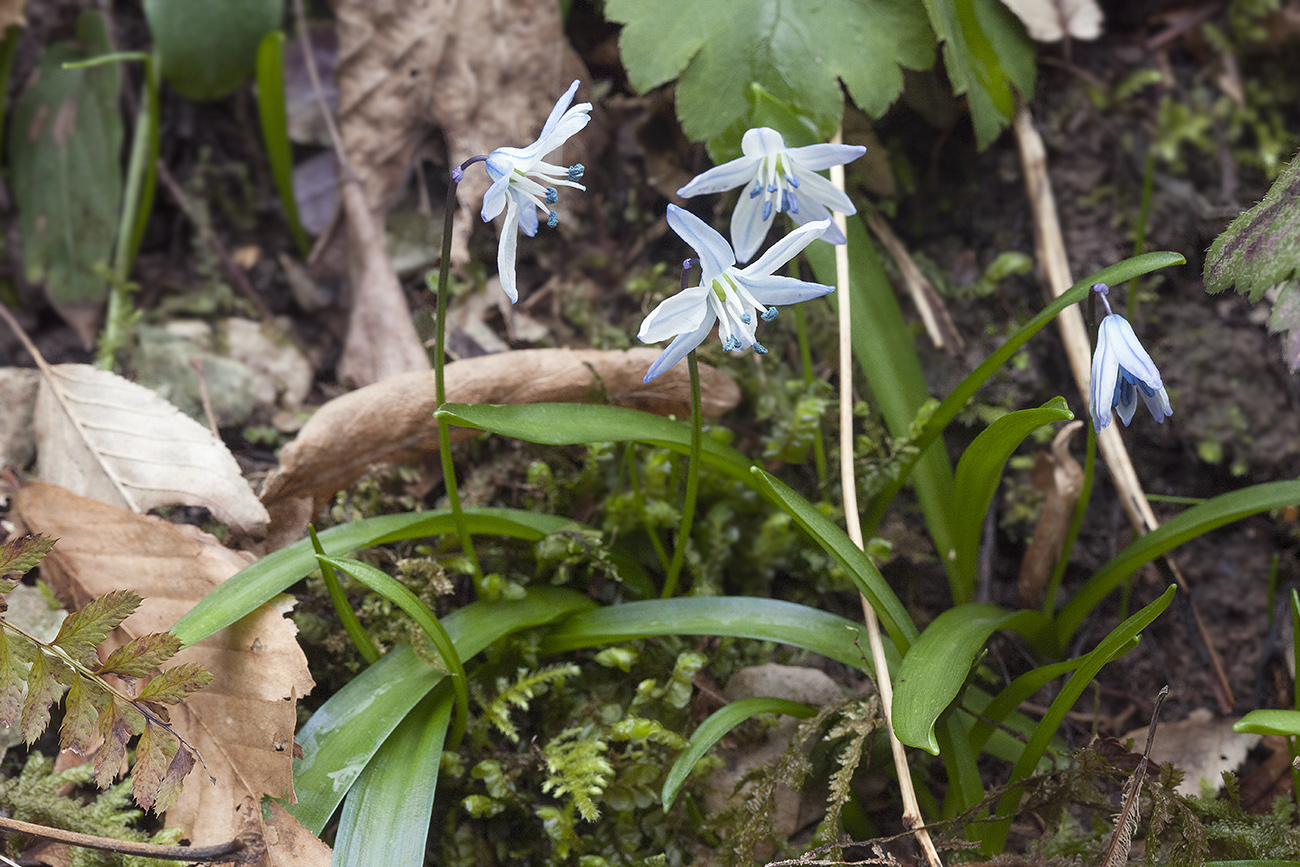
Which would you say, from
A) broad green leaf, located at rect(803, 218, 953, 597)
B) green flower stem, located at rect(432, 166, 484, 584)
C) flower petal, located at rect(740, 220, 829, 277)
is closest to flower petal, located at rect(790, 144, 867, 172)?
flower petal, located at rect(740, 220, 829, 277)

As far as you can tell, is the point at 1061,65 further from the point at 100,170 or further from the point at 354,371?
the point at 100,170

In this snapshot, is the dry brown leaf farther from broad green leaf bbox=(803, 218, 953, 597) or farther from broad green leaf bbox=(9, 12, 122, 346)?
broad green leaf bbox=(803, 218, 953, 597)

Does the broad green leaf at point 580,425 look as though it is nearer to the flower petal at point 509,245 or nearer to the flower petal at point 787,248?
the flower petal at point 509,245

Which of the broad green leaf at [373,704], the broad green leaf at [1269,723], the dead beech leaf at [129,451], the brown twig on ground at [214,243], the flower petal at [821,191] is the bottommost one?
the broad green leaf at [1269,723]

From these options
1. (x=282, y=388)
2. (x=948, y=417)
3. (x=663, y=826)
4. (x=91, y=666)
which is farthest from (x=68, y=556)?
(x=948, y=417)

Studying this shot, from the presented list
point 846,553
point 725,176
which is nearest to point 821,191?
point 725,176

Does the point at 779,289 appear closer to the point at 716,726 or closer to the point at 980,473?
the point at 980,473

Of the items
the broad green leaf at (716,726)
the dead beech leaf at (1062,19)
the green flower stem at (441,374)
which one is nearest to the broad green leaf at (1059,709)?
the broad green leaf at (716,726)
